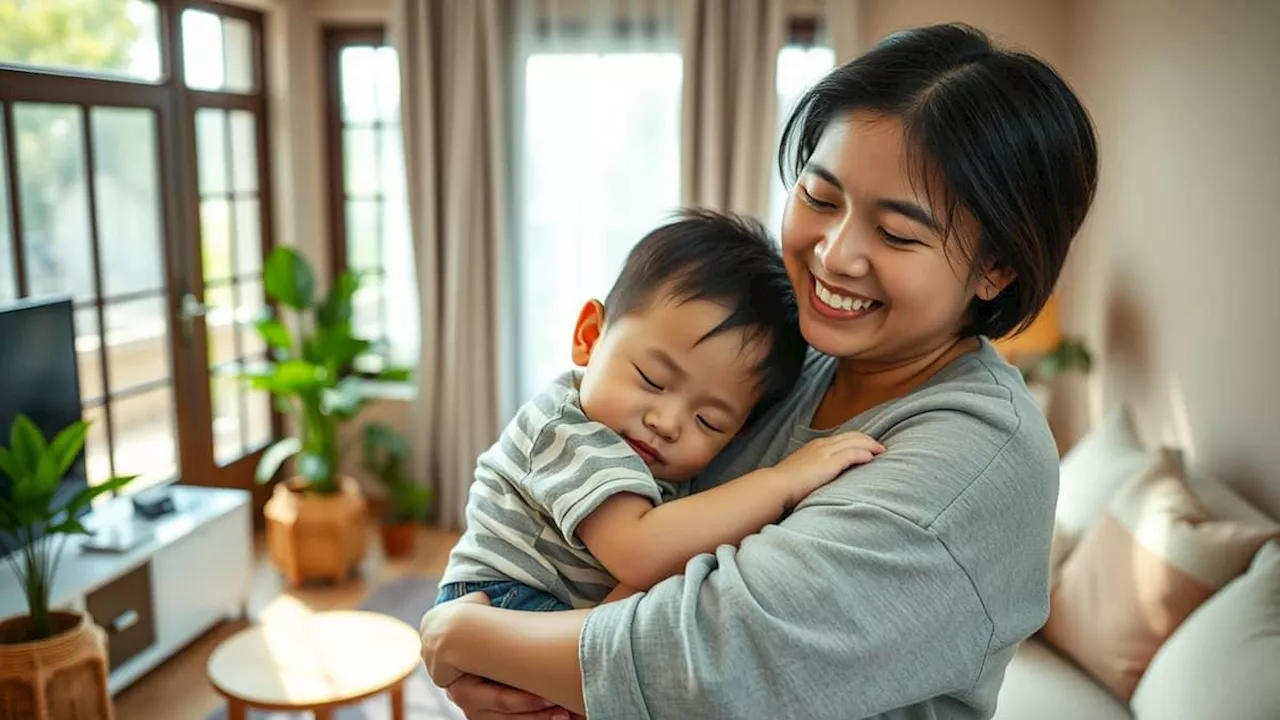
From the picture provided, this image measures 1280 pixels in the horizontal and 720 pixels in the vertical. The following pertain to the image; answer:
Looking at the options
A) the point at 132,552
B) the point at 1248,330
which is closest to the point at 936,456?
the point at 1248,330

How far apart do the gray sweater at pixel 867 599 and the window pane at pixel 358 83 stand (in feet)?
14.5

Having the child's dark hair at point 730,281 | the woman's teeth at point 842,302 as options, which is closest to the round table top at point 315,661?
the child's dark hair at point 730,281

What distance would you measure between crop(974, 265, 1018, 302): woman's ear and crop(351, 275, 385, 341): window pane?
14.4 ft

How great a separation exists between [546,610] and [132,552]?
2.70m

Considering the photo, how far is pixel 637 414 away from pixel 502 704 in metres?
0.34

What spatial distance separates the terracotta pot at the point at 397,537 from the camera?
14.9ft

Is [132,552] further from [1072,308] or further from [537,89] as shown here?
[1072,308]

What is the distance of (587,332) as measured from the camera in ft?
4.44

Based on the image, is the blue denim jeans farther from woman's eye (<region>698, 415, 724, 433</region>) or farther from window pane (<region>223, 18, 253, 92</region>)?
window pane (<region>223, 18, 253, 92</region>)

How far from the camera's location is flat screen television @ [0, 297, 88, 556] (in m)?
3.01

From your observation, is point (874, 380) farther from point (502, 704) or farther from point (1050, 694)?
point (1050, 694)

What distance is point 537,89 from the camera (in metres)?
4.65

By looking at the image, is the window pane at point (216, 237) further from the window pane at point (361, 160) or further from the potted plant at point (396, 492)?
the potted plant at point (396, 492)

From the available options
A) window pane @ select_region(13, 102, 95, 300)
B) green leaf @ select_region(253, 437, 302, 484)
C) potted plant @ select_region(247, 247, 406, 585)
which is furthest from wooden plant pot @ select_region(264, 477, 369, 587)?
window pane @ select_region(13, 102, 95, 300)
